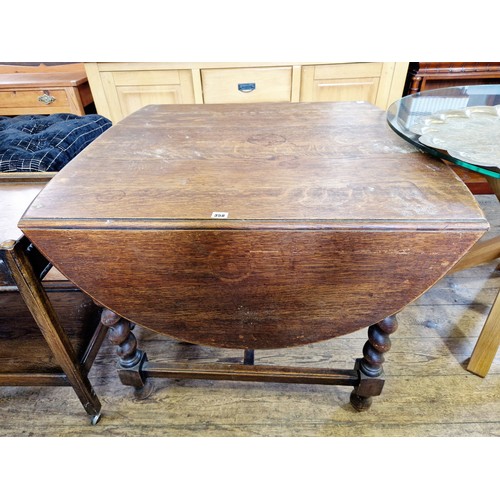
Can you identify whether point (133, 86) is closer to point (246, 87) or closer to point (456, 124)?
point (246, 87)

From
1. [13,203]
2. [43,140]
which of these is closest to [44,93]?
[43,140]

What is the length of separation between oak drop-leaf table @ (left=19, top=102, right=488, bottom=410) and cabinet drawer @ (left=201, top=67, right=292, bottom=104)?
1.24 meters

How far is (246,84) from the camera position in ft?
6.73

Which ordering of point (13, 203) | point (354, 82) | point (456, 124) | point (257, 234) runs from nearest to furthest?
point (257, 234), point (13, 203), point (456, 124), point (354, 82)

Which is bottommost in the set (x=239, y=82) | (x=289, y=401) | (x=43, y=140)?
(x=289, y=401)

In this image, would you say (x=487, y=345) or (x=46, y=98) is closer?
(x=487, y=345)

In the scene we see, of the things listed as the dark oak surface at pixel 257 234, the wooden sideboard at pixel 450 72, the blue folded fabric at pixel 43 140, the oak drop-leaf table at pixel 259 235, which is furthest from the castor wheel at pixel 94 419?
the wooden sideboard at pixel 450 72

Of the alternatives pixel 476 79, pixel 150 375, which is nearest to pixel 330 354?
pixel 150 375

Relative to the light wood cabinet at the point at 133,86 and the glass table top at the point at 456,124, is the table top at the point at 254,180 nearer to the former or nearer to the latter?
the glass table top at the point at 456,124

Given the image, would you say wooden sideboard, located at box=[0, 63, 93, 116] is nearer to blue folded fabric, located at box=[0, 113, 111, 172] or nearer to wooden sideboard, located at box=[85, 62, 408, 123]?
wooden sideboard, located at box=[85, 62, 408, 123]

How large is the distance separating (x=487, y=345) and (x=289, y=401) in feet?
2.18

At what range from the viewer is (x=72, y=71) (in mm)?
2357

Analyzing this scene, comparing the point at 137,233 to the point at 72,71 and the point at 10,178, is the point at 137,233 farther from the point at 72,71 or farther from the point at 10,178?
the point at 72,71

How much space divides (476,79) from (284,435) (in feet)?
7.24
